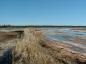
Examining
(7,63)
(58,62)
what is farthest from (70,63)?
(7,63)

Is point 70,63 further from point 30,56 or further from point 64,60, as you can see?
point 30,56

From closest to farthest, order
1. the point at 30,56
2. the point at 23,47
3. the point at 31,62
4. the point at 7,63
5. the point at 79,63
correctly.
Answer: the point at 31,62
the point at 30,56
the point at 79,63
the point at 7,63
the point at 23,47

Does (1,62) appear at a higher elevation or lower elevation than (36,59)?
lower

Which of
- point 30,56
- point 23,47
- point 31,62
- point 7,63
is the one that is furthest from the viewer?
point 23,47

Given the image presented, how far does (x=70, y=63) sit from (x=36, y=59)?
218 cm

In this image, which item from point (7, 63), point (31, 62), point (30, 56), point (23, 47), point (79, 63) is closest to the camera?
point (31, 62)

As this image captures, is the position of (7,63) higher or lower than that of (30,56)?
lower

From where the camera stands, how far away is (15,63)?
12711 millimetres

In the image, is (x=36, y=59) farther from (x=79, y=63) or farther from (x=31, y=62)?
(x=79, y=63)

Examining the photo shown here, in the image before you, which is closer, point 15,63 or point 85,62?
point 15,63

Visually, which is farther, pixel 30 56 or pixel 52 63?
pixel 30 56

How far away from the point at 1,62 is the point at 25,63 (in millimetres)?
4357

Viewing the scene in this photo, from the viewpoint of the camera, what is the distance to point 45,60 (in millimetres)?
12508

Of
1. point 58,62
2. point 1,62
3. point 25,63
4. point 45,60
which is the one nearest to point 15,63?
point 25,63
